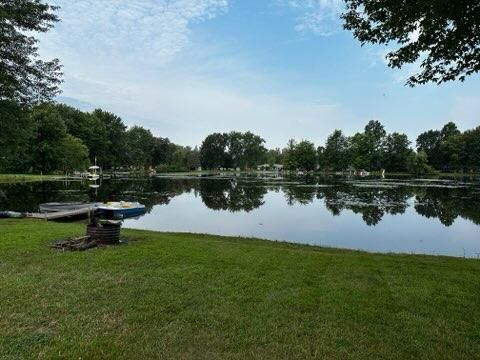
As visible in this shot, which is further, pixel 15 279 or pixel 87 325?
pixel 15 279

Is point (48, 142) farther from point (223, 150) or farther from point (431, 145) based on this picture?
point (431, 145)

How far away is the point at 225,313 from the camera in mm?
4867

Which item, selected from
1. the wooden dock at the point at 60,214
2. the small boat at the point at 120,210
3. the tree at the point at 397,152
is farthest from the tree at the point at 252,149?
the wooden dock at the point at 60,214

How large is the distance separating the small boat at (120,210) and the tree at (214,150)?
356 ft

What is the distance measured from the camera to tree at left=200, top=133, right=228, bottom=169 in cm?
12988

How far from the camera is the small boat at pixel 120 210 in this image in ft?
65.1

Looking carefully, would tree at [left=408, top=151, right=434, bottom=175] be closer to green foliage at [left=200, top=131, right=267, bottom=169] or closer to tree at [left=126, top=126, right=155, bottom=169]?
green foliage at [left=200, top=131, right=267, bottom=169]

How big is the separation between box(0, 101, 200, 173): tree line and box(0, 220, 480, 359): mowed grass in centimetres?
1337

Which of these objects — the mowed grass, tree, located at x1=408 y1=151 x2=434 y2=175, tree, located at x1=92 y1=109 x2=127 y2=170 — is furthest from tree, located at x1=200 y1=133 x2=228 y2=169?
the mowed grass

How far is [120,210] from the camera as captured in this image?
795 inches

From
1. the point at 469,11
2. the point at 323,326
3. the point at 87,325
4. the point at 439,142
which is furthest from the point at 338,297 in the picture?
the point at 439,142

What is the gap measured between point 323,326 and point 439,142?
120 m

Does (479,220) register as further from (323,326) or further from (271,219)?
(323,326)

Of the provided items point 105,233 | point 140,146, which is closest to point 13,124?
point 105,233
